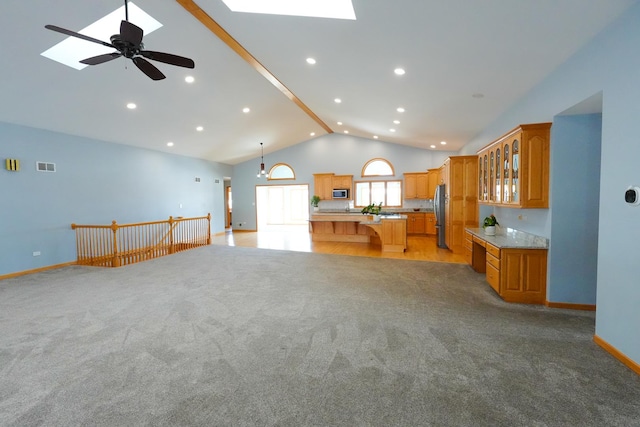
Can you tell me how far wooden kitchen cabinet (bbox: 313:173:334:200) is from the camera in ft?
35.7

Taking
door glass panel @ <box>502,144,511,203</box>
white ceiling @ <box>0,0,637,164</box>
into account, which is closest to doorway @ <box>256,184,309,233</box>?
white ceiling @ <box>0,0,637,164</box>

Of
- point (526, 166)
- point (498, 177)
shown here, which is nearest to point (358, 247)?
point (498, 177)

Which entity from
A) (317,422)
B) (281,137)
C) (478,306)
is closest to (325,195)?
(281,137)

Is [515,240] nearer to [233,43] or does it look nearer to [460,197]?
[460,197]

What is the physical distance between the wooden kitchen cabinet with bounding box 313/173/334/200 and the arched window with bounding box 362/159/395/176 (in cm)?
136

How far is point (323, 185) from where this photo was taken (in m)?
10.9

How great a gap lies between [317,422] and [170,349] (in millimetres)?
1685

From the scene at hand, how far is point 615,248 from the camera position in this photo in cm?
247

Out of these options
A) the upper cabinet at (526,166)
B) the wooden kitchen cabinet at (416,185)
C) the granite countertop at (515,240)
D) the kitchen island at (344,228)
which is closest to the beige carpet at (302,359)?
the granite countertop at (515,240)

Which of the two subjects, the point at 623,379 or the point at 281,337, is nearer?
the point at 623,379

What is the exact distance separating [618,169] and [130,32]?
4.55m

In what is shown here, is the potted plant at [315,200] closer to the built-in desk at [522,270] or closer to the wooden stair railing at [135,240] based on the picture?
the wooden stair railing at [135,240]

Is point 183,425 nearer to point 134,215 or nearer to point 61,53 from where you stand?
point 61,53

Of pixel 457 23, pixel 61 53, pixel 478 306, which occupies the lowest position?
pixel 478 306
